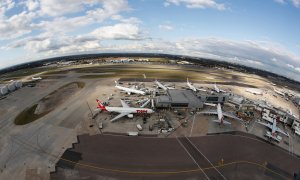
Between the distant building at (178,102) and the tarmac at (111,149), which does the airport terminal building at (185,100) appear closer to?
the distant building at (178,102)

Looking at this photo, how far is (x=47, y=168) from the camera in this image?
39.2m

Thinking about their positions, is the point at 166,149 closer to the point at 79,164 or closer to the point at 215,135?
the point at 215,135

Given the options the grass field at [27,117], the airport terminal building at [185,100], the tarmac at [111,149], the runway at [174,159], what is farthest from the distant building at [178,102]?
the grass field at [27,117]

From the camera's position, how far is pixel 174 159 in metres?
43.5

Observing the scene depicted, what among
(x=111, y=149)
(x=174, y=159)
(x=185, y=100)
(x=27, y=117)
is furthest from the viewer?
(x=185, y=100)

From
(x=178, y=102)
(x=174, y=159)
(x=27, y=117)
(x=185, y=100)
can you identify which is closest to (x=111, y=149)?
(x=174, y=159)

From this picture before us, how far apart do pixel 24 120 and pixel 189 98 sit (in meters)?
63.1

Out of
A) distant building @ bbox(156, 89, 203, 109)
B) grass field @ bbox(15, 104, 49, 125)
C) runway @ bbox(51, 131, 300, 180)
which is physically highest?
distant building @ bbox(156, 89, 203, 109)

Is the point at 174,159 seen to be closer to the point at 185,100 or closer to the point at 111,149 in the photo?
the point at 111,149

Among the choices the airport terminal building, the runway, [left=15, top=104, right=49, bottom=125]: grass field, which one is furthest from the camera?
the airport terminal building

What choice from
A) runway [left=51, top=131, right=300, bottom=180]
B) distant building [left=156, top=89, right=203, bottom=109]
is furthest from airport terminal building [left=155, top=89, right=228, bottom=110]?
runway [left=51, top=131, right=300, bottom=180]

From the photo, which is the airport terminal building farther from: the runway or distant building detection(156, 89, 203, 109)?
the runway

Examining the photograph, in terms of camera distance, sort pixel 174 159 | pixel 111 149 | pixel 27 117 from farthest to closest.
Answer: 1. pixel 27 117
2. pixel 111 149
3. pixel 174 159

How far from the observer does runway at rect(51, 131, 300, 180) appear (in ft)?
128
